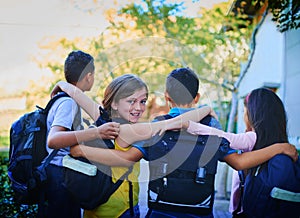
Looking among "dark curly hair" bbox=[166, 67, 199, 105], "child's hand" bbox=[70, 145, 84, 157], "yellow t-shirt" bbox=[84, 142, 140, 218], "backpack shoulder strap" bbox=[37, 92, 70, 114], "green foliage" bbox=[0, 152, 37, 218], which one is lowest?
"green foliage" bbox=[0, 152, 37, 218]

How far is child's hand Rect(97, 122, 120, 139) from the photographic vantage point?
5.62 feet

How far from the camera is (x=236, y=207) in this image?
6.61ft

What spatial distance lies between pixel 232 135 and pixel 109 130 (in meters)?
0.62

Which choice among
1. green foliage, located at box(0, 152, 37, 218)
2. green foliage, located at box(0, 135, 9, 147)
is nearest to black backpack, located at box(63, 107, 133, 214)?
green foliage, located at box(0, 152, 37, 218)

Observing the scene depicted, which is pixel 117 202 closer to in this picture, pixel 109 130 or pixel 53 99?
pixel 109 130

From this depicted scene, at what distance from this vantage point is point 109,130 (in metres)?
1.71

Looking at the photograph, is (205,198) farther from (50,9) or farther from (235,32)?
(235,32)

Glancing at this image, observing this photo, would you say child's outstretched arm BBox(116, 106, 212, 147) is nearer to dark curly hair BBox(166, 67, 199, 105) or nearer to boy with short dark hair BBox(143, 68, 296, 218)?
boy with short dark hair BBox(143, 68, 296, 218)

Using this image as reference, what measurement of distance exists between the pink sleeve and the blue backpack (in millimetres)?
131

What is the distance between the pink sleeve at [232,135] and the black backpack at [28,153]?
0.75 metres

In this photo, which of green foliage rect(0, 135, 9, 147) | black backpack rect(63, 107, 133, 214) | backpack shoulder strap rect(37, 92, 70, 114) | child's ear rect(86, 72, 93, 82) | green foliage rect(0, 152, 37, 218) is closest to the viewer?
black backpack rect(63, 107, 133, 214)

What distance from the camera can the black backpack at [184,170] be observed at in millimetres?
1704

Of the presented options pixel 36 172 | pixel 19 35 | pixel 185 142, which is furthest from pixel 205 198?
pixel 19 35

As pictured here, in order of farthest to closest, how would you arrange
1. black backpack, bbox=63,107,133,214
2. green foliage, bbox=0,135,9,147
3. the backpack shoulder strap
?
green foliage, bbox=0,135,9,147 → the backpack shoulder strap → black backpack, bbox=63,107,133,214
